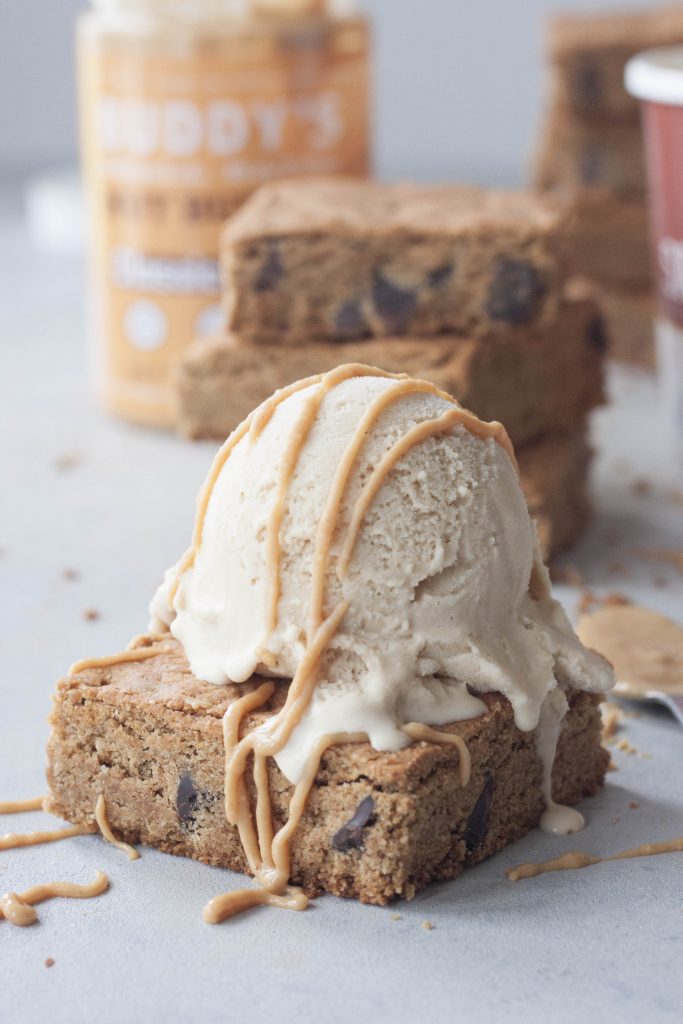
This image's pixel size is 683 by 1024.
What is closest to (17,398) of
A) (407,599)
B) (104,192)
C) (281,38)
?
(104,192)

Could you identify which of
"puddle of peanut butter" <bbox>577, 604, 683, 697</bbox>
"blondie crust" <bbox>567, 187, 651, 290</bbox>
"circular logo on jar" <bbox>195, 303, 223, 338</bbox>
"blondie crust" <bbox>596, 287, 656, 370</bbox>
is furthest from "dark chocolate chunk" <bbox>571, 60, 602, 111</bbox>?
"puddle of peanut butter" <bbox>577, 604, 683, 697</bbox>

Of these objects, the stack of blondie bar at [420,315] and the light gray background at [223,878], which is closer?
the light gray background at [223,878]

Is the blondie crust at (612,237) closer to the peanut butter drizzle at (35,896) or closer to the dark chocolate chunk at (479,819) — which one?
the dark chocolate chunk at (479,819)

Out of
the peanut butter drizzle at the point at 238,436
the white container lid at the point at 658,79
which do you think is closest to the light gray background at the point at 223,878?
the peanut butter drizzle at the point at 238,436

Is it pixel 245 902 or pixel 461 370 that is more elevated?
pixel 461 370

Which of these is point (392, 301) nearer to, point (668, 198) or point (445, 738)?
point (668, 198)

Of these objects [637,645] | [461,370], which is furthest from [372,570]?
[461,370]

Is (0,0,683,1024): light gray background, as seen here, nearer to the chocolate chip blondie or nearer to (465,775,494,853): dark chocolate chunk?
(465,775,494,853): dark chocolate chunk

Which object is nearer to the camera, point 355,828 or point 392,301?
point 355,828
